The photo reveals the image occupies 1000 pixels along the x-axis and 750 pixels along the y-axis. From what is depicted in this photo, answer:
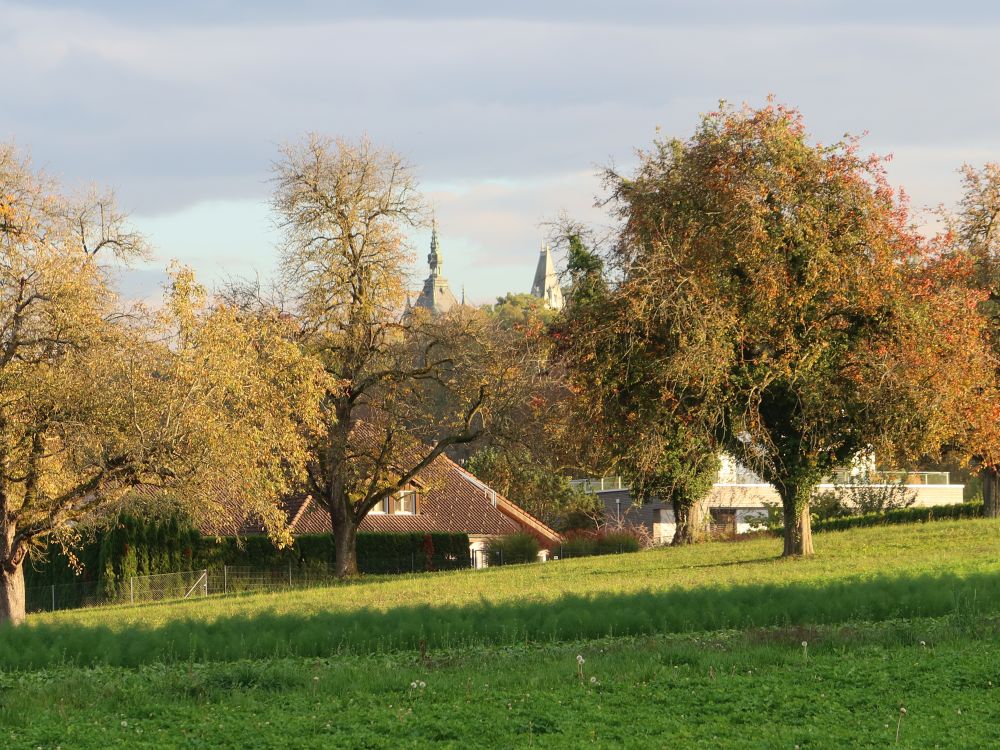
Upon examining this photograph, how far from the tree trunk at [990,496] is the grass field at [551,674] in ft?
77.5

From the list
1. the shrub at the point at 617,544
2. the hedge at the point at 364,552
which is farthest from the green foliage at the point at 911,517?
the hedge at the point at 364,552

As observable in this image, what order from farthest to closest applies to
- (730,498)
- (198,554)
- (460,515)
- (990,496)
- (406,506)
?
(730,498) < (406,506) < (460,515) < (198,554) < (990,496)

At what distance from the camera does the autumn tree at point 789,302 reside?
98.2 feet

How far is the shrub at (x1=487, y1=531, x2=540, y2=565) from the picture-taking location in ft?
180

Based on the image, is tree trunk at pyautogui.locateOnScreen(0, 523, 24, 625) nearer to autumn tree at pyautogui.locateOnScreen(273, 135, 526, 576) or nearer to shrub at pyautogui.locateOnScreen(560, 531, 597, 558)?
autumn tree at pyautogui.locateOnScreen(273, 135, 526, 576)

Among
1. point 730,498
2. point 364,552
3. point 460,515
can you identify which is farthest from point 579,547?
point 730,498

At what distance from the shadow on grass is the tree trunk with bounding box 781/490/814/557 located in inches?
494

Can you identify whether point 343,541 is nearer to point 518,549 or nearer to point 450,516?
point 518,549

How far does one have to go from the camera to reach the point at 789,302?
30.0 meters

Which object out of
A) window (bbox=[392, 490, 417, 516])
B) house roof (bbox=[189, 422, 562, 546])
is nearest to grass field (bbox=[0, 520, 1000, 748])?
Answer: house roof (bbox=[189, 422, 562, 546])

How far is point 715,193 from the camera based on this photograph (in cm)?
3069

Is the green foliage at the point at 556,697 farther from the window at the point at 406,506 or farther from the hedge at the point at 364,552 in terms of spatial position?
the window at the point at 406,506

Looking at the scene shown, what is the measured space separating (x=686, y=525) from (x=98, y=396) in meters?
26.1

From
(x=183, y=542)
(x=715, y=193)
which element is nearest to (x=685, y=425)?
(x=715, y=193)
